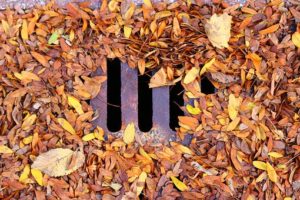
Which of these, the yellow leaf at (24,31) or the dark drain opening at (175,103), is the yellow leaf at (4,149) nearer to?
the yellow leaf at (24,31)

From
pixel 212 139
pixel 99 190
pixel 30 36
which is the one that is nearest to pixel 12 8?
pixel 30 36

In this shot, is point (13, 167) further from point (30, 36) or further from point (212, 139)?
point (212, 139)

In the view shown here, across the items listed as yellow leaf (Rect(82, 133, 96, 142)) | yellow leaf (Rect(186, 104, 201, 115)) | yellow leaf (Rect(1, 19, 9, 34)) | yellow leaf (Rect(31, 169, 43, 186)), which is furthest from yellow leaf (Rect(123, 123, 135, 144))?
yellow leaf (Rect(1, 19, 9, 34))

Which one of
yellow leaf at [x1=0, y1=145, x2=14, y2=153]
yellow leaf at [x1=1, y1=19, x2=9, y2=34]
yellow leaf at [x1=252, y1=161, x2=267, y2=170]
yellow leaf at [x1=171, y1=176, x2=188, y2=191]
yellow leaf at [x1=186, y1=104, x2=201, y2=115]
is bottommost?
yellow leaf at [x1=171, y1=176, x2=188, y2=191]

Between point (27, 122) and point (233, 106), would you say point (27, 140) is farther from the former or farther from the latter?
point (233, 106)

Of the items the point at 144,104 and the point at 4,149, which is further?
the point at 144,104

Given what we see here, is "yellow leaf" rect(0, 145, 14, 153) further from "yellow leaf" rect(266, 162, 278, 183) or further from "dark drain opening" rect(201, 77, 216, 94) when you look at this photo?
"yellow leaf" rect(266, 162, 278, 183)

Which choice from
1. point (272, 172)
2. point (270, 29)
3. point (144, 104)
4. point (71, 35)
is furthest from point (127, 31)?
point (272, 172)
